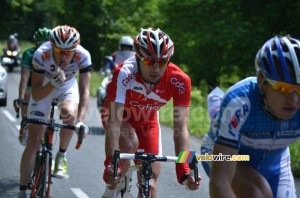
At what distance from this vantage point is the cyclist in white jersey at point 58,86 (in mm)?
6672

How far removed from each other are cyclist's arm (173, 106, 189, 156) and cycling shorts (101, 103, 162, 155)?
444 mm

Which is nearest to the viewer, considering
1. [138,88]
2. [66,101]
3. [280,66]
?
[280,66]

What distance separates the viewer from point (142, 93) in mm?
5348

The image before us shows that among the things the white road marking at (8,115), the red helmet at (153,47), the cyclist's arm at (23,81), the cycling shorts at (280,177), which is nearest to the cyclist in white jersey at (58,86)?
the cyclist's arm at (23,81)

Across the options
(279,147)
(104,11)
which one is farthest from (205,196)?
(104,11)

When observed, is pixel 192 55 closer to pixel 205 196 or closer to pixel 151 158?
pixel 205 196

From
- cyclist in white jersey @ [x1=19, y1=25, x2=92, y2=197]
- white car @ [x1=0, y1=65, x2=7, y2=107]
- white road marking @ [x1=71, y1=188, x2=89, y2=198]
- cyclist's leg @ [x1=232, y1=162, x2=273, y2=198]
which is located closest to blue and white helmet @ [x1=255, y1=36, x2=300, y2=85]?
cyclist's leg @ [x1=232, y1=162, x2=273, y2=198]

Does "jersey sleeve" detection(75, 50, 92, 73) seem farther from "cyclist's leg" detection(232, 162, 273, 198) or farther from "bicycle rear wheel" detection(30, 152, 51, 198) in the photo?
"cyclist's leg" detection(232, 162, 273, 198)

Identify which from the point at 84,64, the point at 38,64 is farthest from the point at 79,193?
the point at 38,64

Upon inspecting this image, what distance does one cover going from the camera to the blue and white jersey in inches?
143

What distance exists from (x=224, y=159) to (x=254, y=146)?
1.68 ft

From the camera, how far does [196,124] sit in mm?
13078

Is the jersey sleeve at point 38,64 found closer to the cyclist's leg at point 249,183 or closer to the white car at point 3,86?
the cyclist's leg at point 249,183

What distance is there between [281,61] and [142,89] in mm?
2008
